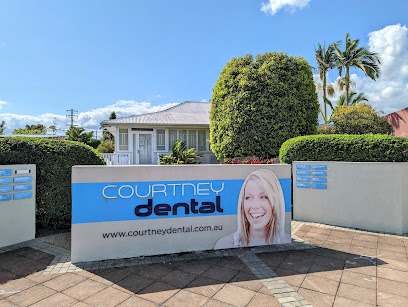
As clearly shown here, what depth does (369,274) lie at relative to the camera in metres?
4.19

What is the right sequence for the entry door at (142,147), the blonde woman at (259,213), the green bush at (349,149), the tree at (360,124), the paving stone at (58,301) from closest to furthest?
the paving stone at (58,301) < the blonde woman at (259,213) < the green bush at (349,149) < the tree at (360,124) < the entry door at (142,147)

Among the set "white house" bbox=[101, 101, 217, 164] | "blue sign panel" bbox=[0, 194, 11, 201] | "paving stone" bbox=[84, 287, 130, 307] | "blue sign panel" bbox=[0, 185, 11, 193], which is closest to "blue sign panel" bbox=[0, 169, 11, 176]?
"blue sign panel" bbox=[0, 185, 11, 193]

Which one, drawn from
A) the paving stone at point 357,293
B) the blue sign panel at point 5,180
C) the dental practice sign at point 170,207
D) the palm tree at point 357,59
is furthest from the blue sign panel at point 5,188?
the palm tree at point 357,59

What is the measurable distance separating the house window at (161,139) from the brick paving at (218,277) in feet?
36.9

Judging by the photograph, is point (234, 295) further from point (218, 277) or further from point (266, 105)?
point (266, 105)

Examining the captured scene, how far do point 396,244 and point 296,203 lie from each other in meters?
2.36

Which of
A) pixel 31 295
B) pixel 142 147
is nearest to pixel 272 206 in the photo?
pixel 31 295

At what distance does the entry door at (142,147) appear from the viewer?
16109 millimetres

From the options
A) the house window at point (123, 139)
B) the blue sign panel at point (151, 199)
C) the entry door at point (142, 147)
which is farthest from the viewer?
the entry door at point (142, 147)

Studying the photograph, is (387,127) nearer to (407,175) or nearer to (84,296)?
(407,175)

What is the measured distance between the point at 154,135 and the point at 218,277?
13.0 m

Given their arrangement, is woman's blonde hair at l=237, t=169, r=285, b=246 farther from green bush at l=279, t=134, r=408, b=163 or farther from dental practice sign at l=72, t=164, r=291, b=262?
green bush at l=279, t=134, r=408, b=163

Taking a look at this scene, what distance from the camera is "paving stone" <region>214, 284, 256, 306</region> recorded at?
3.42 metres

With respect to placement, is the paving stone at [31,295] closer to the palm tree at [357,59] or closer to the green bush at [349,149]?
the green bush at [349,149]
